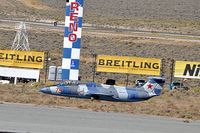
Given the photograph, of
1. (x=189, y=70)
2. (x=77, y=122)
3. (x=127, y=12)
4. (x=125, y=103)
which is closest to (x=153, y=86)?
(x=125, y=103)

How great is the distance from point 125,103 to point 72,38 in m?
4.38

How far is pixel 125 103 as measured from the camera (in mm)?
23641

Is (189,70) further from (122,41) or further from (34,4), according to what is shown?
(34,4)

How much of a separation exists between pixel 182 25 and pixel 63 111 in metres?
65.6

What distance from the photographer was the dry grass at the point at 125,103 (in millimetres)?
20359

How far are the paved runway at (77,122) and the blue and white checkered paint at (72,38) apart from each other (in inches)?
338

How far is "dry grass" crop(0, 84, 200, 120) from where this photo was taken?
20359 mm

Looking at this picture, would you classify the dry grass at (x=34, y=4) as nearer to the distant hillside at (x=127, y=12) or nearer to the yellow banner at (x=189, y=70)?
the distant hillside at (x=127, y=12)

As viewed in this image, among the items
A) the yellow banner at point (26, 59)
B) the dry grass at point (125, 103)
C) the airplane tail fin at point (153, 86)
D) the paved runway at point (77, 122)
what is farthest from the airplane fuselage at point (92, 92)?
the yellow banner at point (26, 59)

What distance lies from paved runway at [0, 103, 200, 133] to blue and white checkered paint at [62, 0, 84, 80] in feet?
28.1

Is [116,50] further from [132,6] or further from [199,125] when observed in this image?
[132,6]

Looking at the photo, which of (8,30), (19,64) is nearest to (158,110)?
(19,64)

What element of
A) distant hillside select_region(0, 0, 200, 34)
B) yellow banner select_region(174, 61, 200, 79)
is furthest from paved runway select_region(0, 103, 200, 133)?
distant hillside select_region(0, 0, 200, 34)

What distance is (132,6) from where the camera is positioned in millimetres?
109500
